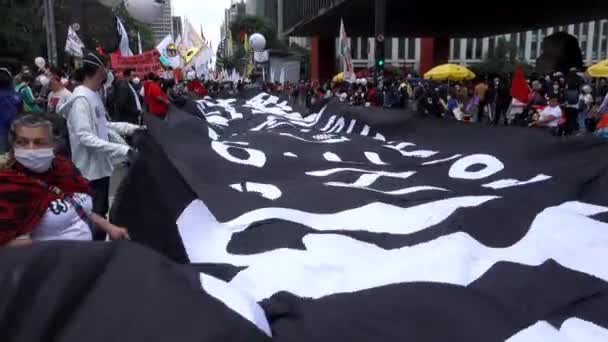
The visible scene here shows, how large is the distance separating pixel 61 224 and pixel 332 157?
3.17m

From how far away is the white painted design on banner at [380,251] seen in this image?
2637 millimetres

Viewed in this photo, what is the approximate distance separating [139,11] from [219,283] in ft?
47.9

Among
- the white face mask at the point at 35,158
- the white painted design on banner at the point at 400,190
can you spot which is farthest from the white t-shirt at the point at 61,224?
the white painted design on banner at the point at 400,190

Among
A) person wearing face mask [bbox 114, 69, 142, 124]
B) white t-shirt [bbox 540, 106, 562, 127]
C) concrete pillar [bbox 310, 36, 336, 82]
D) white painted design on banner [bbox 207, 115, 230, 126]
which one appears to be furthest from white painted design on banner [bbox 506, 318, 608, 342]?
concrete pillar [bbox 310, 36, 336, 82]

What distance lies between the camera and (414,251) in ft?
9.66

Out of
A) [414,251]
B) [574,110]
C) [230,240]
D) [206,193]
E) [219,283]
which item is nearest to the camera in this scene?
[219,283]

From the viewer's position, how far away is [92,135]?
4.17 m

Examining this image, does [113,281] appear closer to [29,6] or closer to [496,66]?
[29,6]

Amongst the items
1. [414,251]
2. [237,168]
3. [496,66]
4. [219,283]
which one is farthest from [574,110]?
[496,66]

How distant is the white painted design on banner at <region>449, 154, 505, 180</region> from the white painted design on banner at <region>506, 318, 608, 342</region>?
7.74 ft

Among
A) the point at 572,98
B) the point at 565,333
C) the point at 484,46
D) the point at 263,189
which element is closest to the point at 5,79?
the point at 263,189

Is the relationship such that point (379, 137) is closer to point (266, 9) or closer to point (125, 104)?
point (125, 104)

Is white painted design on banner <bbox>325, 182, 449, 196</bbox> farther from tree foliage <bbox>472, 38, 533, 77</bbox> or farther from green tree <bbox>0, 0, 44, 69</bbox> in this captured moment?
tree foliage <bbox>472, 38, 533, 77</bbox>

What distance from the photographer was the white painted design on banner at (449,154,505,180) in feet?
15.3
